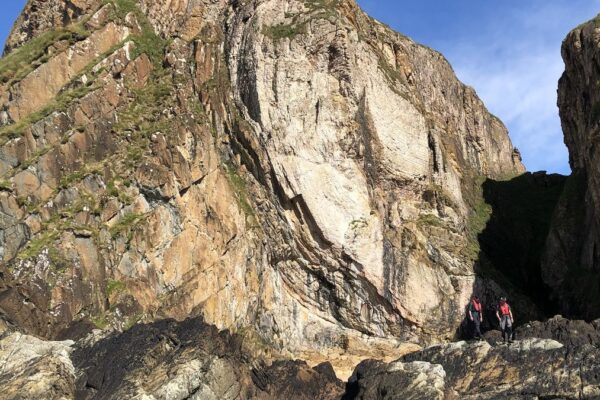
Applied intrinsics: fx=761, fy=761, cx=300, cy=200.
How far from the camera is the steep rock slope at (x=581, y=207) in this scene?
129ft

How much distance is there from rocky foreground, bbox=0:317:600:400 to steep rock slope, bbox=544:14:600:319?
1016 cm

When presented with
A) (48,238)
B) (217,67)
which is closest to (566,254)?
(217,67)

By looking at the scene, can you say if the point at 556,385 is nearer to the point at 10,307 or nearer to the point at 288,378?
the point at 288,378

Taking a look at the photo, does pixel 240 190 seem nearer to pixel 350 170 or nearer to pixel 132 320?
pixel 350 170

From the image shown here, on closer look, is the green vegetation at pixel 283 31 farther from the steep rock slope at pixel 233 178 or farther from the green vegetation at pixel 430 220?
the green vegetation at pixel 430 220

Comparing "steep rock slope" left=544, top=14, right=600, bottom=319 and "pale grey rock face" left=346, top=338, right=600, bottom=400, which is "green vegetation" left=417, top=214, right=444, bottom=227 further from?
"pale grey rock face" left=346, top=338, right=600, bottom=400

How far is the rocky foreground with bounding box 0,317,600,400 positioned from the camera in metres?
24.9

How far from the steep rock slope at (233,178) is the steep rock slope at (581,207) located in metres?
5.11

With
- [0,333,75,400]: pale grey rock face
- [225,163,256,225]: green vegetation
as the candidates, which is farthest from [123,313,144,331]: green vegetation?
[225,163,256,225]: green vegetation

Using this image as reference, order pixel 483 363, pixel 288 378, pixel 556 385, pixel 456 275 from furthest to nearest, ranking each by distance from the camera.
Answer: pixel 456 275, pixel 288 378, pixel 483 363, pixel 556 385

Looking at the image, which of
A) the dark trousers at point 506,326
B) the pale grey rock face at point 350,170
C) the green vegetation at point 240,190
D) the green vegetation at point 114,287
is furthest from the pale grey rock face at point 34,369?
the dark trousers at point 506,326

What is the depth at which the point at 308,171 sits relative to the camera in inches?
1580

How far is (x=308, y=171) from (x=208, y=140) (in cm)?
550

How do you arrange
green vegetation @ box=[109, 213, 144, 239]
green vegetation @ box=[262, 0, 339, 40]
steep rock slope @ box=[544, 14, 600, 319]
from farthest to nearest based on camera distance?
green vegetation @ box=[262, 0, 339, 40] → steep rock slope @ box=[544, 14, 600, 319] → green vegetation @ box=[109, 213, 144, 239]
